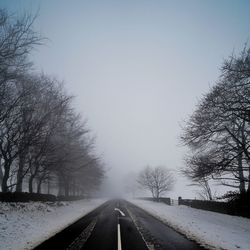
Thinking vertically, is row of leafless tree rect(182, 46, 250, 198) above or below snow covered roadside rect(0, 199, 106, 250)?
above

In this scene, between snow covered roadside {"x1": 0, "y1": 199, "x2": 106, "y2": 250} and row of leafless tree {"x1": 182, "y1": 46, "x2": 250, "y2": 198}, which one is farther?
row of leafless tree {"x1": 182, "y1": 46, "x2": 250, "y2": 198}

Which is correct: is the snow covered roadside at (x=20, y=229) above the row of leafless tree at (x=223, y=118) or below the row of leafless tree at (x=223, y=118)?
below

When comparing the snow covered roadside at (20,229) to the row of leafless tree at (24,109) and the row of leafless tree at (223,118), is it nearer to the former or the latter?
the row of leafless tree at (24,109)

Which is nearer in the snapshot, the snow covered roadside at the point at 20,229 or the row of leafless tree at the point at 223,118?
the snow covered roadside at the point at 20,229

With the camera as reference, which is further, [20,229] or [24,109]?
Answer: [24,109]

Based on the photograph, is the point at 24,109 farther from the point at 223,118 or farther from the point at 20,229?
the point at 223,118

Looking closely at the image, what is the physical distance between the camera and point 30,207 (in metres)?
20.0

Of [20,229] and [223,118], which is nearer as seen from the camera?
[20,229]

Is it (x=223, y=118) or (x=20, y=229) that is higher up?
(x=223, y=118)

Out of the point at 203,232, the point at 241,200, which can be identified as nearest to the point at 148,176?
the point at 241,200

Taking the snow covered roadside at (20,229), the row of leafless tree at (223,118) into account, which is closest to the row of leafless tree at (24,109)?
the snow covered roadside at (20,229)

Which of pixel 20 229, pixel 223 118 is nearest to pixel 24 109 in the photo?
pixel 20 229

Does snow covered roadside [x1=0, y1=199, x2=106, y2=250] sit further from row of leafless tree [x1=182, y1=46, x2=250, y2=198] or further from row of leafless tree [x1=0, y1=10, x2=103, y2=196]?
row of leafless tree [x1=182, y1=46, x2=250, y2=198]

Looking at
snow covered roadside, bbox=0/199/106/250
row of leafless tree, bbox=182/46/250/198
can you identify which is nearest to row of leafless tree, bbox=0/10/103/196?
snow covered roadside, bbox=0/199/106/250
